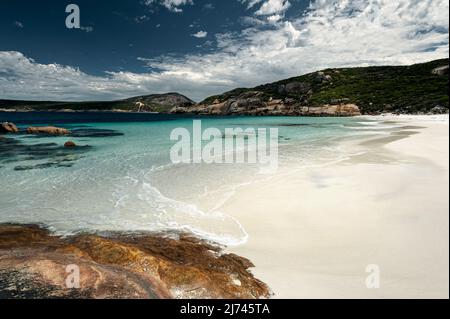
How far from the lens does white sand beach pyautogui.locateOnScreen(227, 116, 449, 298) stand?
5.23m

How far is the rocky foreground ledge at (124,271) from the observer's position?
458cm

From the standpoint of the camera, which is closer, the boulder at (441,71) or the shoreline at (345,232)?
the shoreline at (345,232)

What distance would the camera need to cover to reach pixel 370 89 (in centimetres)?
10775

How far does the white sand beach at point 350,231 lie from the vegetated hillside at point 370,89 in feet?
233

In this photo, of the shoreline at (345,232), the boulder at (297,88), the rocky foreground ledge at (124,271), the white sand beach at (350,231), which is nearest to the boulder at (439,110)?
the white sand beach at (350,231)

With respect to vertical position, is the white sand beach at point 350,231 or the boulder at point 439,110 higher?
the boulder at point 439,110

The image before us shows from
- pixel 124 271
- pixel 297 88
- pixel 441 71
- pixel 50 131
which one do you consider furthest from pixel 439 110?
pixel 50 131

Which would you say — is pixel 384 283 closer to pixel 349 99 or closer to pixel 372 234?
pixel 372 234

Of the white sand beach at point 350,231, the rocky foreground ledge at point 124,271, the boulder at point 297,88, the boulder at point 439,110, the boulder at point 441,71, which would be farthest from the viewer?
the boulder at point 297,88

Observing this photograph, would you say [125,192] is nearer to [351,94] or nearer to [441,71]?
[351,94]

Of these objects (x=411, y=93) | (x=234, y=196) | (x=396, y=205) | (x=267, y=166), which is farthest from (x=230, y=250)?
(x=411, y=93)

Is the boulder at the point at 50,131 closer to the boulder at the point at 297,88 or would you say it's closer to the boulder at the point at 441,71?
the boulder at the point at 297,88

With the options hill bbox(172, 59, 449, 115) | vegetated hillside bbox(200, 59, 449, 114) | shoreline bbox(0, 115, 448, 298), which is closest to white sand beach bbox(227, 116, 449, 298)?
shoreline bbox(0, 115, 448, 298)
